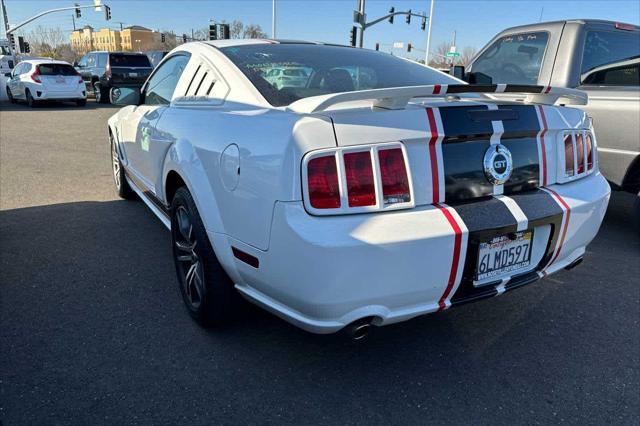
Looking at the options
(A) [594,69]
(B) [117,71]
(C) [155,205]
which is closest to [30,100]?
(B) [117,71]

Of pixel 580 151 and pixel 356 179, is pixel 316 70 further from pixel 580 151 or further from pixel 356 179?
pixel 580 151

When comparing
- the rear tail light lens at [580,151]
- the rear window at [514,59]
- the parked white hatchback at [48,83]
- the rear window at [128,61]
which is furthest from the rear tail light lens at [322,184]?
the rear window at [128,61]

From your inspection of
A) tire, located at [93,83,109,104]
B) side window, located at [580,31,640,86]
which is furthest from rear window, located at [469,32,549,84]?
tire, located at [93,83,109,104]

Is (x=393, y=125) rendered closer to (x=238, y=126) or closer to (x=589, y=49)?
(x=238, y=126)

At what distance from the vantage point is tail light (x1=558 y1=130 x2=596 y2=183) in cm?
236

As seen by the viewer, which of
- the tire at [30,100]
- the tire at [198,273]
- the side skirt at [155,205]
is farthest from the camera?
the tire at [30,100]

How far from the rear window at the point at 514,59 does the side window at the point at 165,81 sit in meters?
2.74

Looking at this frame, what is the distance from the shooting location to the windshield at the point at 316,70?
2.45 metres

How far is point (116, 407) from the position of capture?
2047 millimetres

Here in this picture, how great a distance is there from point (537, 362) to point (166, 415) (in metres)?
1.78

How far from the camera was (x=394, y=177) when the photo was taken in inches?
73.3

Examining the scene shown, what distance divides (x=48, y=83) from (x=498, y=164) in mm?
16572

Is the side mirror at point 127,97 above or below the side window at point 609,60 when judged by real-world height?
below

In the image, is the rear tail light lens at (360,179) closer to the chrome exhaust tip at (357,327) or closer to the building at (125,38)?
the chrome exhaust tip at (357,327)
